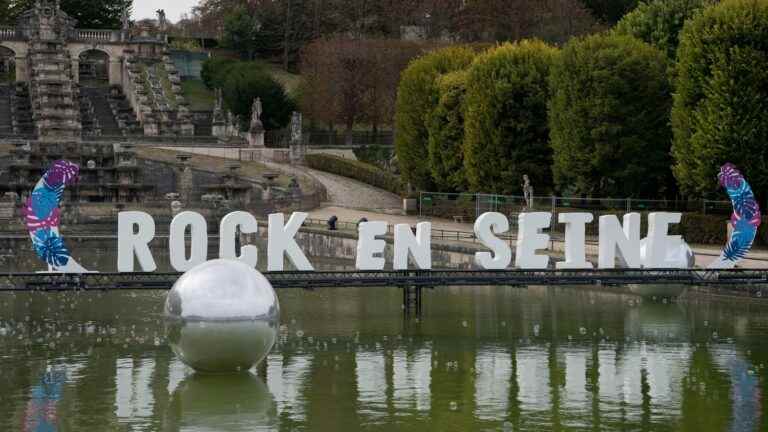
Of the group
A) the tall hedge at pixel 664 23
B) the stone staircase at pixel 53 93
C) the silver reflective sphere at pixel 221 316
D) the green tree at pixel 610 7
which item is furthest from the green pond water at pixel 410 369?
the green tree at pixel 610 7

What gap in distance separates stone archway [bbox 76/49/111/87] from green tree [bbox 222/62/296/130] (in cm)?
1128

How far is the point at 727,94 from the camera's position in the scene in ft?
218

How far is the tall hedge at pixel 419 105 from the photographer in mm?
88375

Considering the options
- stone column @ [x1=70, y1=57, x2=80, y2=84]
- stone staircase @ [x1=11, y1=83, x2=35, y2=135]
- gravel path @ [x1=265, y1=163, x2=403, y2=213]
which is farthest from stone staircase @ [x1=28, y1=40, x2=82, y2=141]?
gravel path @ [x1=265, y1=163, x2=403, y2=213]

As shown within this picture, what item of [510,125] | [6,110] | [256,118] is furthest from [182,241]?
[6,110]

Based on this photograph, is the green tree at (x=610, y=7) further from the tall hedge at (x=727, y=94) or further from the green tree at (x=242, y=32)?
the tall hedge at (x=727, y=94)

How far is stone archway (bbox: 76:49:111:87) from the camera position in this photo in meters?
119

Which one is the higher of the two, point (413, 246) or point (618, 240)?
point (618, 240)

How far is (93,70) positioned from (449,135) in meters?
45.0

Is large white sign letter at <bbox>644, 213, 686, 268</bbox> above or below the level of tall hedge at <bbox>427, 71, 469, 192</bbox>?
below

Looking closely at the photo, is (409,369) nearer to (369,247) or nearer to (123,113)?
(369,247)

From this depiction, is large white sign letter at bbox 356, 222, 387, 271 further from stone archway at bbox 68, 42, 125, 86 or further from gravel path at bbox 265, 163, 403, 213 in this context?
stone archway at bbox 68, 42, 125, 86

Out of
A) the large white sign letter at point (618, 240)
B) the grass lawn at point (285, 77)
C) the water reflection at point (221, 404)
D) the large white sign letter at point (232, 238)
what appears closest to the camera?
the water reflection at point (221, 404)

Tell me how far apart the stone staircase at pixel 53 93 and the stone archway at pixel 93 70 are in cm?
345
